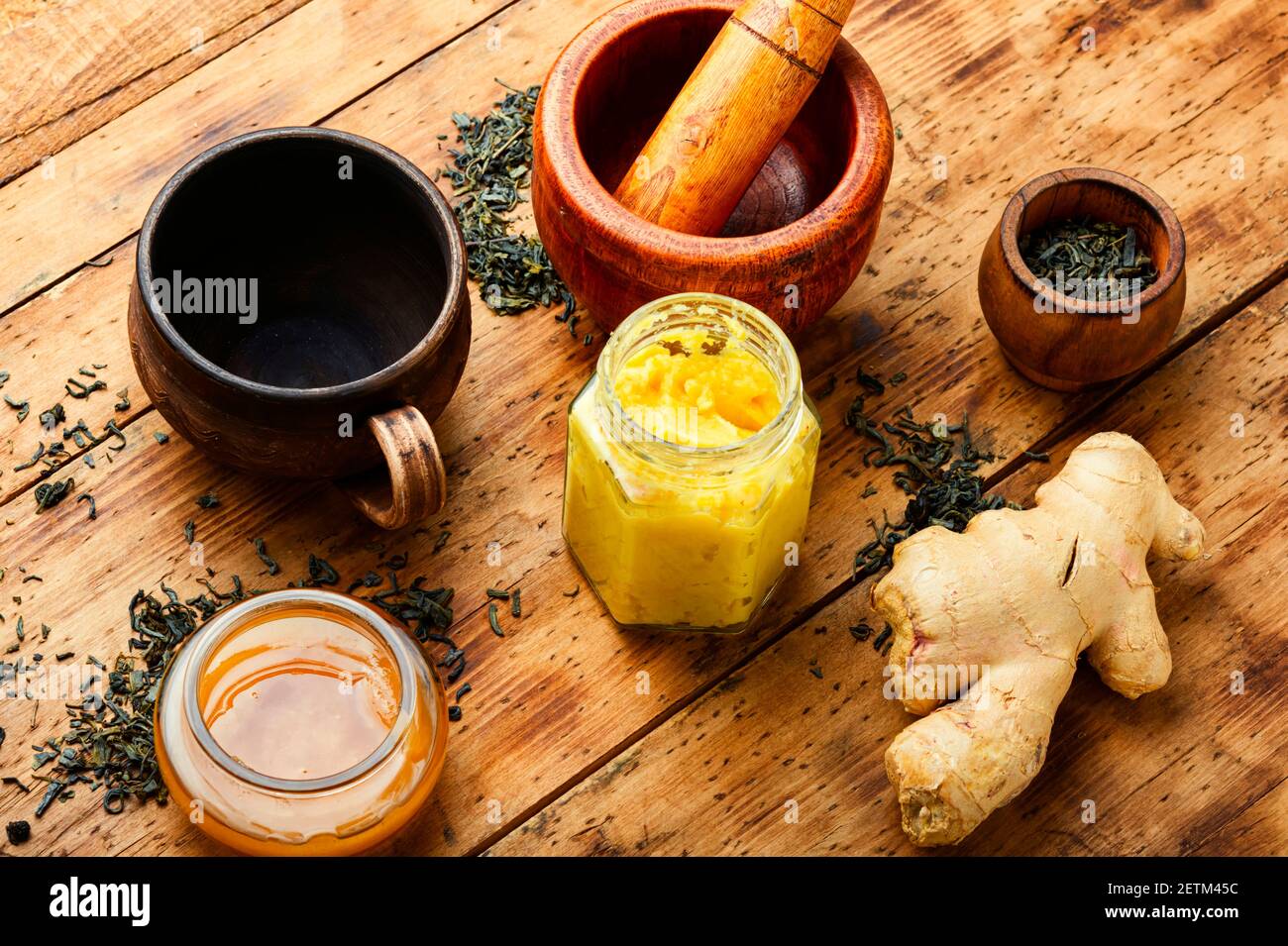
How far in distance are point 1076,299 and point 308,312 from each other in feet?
2.94

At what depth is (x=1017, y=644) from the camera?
5.52ft

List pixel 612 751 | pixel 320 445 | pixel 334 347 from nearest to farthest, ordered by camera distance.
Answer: pixel 320 445, pixel 612 751, pixel 334 347

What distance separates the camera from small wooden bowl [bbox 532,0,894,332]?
1653mm

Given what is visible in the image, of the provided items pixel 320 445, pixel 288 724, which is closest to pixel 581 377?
pixel 320 445

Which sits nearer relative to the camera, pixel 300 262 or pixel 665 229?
pixel 665 229

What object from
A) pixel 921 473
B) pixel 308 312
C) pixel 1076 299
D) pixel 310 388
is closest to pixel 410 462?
pixel 310 388

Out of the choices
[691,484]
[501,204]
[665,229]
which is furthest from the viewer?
[501,204]

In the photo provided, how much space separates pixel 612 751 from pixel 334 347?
0.58 metres

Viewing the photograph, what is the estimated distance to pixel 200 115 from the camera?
199 centimetres

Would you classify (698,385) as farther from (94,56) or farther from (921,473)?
(94,56)

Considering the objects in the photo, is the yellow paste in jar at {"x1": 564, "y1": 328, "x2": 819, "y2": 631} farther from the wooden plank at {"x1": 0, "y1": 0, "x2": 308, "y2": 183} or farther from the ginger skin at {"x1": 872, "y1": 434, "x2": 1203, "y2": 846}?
the wooden plank at {"x1": 0, "y1": 0, "x2": 308, "y2": 183}

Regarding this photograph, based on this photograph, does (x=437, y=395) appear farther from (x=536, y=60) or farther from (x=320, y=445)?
(x=536, y=60)

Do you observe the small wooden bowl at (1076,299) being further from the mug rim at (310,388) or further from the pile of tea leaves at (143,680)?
the pile of tea leaves at (143,680)

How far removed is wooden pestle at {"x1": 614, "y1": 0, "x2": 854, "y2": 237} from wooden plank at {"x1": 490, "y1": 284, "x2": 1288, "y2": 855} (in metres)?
0.50
